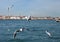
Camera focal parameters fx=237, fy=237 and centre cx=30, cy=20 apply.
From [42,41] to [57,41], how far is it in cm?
211

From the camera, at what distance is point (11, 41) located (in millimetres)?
34094

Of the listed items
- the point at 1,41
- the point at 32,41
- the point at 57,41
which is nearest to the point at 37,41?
the point at 32,41

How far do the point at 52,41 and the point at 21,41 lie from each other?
4555 millimetres

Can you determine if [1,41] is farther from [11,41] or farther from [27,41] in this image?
[27,41]

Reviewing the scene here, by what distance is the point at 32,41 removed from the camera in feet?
111

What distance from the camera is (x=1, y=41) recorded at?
3400 cm

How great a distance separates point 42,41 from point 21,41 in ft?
10.5

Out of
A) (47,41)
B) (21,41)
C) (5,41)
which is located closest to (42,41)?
(47,41)

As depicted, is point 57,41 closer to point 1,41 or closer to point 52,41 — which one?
point 52,41

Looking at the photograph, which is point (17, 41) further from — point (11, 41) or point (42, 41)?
point (42, 41)

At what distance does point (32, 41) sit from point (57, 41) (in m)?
3.53

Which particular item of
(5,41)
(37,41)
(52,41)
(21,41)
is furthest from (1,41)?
(52,41)

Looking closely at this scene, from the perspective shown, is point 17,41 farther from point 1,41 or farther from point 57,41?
point 57,41

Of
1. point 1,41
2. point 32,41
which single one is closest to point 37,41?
point 32,41
